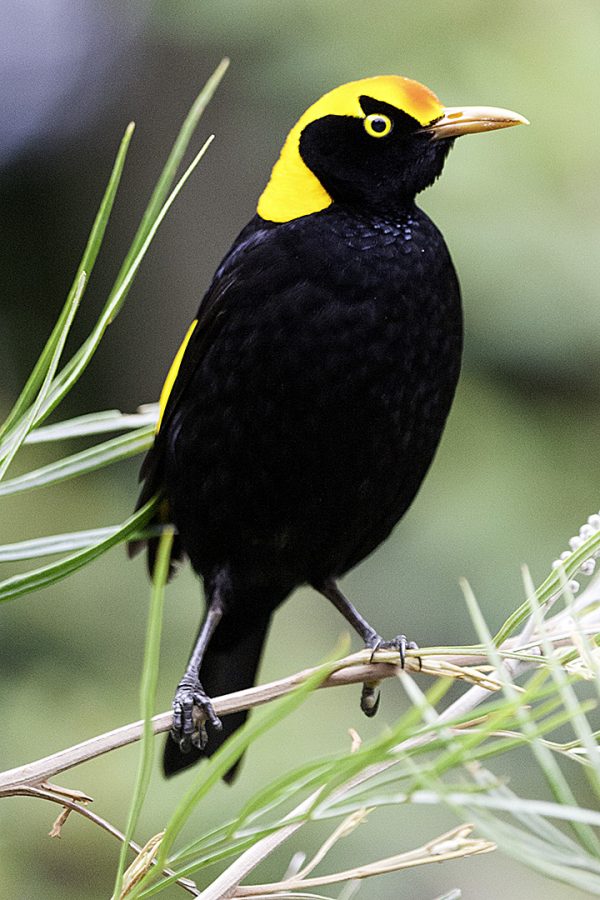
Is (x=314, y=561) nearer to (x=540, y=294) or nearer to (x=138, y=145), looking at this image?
(x=540, y=294)

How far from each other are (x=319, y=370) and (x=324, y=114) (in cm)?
41

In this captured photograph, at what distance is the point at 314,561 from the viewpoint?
1.39 metres

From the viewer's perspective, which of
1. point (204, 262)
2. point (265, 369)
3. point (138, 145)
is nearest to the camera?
point (265, 369)

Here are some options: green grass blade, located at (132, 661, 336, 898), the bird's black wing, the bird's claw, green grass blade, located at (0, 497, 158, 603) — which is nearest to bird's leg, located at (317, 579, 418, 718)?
the bird's claw

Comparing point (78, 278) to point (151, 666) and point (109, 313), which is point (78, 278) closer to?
point (109, 313)

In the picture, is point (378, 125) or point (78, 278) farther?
point (378, 125)

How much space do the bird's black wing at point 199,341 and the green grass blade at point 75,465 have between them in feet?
1.67

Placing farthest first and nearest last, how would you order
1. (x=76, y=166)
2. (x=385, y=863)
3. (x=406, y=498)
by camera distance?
(x=76, y=166) < (x=406, y=498) < (x=385, y=863)

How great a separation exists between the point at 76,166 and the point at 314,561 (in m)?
2.34

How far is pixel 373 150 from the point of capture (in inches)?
53.9

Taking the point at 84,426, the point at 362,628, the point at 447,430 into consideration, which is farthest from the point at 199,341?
the point at 447,430

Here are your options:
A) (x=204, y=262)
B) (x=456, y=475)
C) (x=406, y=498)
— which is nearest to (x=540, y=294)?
(x=456, y=475)

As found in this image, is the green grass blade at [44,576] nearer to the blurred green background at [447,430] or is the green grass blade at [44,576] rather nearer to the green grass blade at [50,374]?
the green grass blade at [50,374]

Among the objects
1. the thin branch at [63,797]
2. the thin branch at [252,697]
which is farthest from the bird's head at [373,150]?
the thin branch at [63,797]
